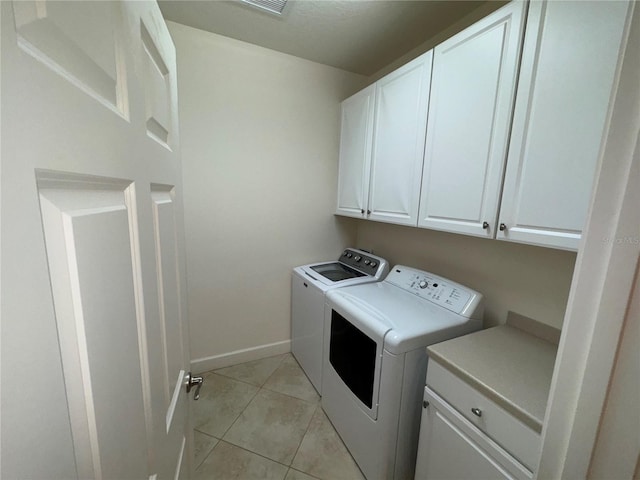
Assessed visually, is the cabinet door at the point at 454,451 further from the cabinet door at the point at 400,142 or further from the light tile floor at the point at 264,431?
the cabinet door at the point at 400,142

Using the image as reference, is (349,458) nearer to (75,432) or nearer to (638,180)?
(75,432)

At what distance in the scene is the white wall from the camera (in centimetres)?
188

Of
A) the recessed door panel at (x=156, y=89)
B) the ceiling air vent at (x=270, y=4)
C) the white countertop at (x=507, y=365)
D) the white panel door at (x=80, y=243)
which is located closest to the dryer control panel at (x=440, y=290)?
the white countertop at (x=507, y=365)

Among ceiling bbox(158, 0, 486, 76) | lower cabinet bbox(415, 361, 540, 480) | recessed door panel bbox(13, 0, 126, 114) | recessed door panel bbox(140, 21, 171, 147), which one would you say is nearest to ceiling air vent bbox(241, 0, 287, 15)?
ceiling bbox(158, 0, 486, 76)

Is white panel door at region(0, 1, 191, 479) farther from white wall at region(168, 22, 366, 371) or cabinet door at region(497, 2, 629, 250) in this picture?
white wall at region(168, 22, 366, 371)

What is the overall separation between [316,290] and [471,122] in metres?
1.36

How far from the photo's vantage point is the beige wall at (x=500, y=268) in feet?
3.98

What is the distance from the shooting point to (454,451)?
1.03 meters

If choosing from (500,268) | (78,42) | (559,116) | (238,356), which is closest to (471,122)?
(559,116)

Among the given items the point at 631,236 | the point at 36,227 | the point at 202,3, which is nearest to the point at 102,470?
the point at 36,227

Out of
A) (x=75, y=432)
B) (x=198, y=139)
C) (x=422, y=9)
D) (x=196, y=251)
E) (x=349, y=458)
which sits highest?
(x=422, y=9)

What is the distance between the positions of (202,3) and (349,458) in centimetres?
279

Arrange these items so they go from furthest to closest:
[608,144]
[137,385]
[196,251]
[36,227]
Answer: [196,251], [137,385], [608,144], [36,227]

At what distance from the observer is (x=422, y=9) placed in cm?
148
